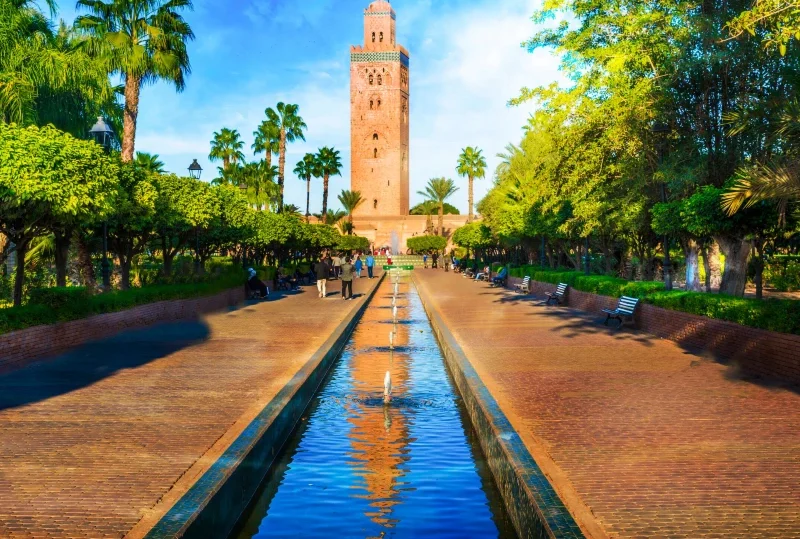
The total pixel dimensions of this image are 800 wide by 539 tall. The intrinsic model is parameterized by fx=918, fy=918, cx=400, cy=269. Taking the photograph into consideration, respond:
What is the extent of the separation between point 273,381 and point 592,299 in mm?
15052

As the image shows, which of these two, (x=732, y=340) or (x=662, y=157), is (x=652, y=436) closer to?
(x=732, y=340)

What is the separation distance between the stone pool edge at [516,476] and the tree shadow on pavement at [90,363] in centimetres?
493

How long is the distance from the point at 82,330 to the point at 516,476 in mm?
11697

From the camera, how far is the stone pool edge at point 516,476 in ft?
18.7

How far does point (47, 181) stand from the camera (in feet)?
49.5

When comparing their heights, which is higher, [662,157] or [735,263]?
[662,157]

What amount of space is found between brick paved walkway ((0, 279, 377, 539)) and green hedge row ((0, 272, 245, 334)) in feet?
2.50

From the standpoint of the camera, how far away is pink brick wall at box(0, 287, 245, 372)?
44.1 ft

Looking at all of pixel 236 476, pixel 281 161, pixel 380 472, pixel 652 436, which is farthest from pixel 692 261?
pixel 281 161

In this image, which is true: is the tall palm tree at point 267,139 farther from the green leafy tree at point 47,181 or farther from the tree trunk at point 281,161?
the green leafy tree at point 47,181

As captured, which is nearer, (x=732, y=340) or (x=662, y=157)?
(x=732, y=340)

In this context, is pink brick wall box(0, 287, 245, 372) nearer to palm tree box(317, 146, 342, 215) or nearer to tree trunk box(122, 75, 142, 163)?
tree trunk box(122, 75, 142, 163)

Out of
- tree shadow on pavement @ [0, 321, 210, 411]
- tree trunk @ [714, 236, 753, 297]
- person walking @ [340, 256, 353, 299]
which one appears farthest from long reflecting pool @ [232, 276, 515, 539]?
person walking @ [340, 256, 353, 299]

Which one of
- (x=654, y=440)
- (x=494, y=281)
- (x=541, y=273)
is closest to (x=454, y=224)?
(x=494, y=281)
